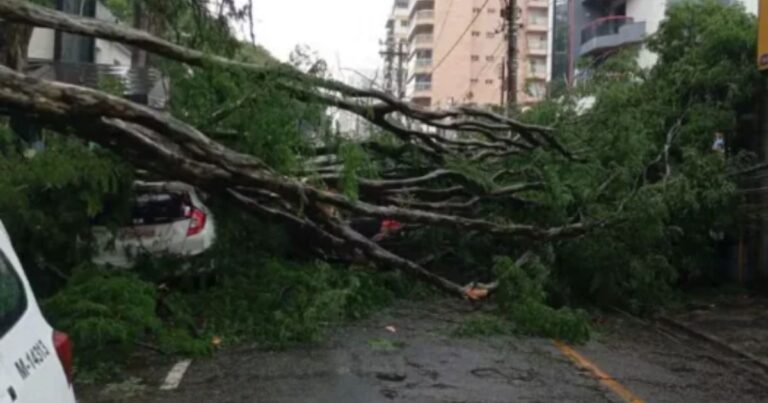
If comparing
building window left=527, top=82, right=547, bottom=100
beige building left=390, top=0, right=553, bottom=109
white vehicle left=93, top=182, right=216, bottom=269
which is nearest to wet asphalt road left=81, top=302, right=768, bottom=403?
white vehicle left=93, top=182, right=216, bottom=269

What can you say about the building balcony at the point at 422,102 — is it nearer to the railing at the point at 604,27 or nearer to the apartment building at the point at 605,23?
the apartment building at the point at 605,23

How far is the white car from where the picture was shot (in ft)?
10.5

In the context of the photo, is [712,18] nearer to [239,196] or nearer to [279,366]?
[239,196]

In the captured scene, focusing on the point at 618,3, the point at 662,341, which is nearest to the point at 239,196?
the point at 662,341

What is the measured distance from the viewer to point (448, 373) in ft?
29.4

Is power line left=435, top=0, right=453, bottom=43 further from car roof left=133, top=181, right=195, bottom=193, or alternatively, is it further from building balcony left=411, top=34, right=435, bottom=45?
car roof left=133, top=181, right=195, bottom=193

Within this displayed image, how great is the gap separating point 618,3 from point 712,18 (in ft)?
119

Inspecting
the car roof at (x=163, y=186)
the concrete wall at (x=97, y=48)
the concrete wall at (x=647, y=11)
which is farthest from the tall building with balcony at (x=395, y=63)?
the car roof at (x=163, y=186)

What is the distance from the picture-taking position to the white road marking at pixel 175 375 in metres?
8.33

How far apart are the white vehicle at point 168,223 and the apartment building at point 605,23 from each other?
34260 mm

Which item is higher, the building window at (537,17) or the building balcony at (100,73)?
the building window at (537,17)

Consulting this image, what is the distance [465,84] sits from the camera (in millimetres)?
87000

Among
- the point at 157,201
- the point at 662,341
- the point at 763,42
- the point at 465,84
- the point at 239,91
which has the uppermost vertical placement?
the point at 465,84

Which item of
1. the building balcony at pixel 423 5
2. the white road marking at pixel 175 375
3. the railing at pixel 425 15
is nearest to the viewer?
the white road marking at pixel 175 375
